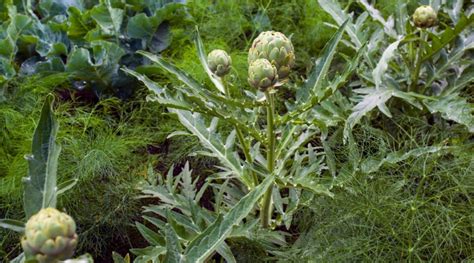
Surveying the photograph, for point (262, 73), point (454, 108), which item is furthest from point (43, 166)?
point (454, 108)

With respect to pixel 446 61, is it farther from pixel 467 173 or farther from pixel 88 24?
pixel 88 24

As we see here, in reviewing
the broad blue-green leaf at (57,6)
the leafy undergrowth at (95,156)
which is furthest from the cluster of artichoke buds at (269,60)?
the broad blue-green leaf at (57,6)

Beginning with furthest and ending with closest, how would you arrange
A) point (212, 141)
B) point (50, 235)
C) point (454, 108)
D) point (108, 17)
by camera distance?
1. point (108, 17)
2. point (454, 108)
3. point (212, 141)
4. point (50, 235)

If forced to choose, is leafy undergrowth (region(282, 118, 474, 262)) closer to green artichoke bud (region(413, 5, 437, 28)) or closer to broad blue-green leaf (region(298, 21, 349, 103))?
broad blue-green leaf (region(298, 21, 349, 103))

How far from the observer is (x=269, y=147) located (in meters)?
1.29

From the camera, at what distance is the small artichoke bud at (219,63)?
4.04 feet

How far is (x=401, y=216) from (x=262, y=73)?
13.5 inches

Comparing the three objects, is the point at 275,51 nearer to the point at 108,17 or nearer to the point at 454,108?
the point at 454,108

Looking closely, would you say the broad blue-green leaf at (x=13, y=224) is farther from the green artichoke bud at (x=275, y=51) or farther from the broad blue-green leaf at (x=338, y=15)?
the broad blue-green leaf at (x=338, y=15)

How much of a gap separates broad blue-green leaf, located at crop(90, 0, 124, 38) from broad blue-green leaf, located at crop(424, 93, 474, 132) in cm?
84

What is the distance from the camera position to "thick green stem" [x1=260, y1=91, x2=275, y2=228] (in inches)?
47.5

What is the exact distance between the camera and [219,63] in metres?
1.23

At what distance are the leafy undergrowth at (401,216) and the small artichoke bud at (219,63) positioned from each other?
1.00 ft

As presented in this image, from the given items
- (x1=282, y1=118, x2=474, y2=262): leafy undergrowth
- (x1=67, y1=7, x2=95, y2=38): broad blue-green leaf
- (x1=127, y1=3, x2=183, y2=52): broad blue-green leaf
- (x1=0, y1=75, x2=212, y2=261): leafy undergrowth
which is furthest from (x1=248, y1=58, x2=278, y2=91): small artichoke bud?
(x1=67, y1=7, x2=95, y2=38): broad blue-green leaf
